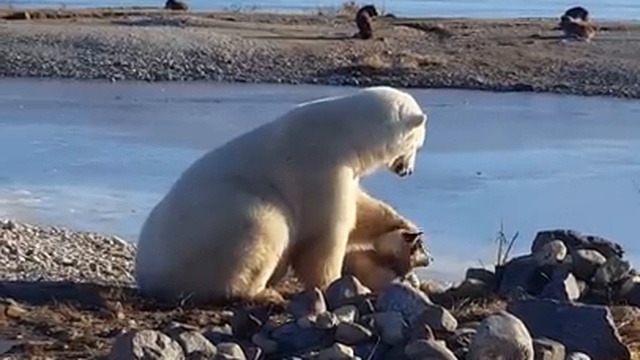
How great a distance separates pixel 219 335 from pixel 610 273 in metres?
2.32

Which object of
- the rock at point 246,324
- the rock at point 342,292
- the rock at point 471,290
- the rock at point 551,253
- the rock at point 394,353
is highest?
the rock at point 394,353

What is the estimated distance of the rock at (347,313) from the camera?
6598 mm

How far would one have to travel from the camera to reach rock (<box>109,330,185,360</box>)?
5742 mm

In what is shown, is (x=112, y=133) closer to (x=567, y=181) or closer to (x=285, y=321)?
(x=567, y=181)

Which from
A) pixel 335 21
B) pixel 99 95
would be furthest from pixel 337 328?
pixel 335 21

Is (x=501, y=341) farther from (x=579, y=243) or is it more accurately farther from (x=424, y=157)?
(x=424, y=157)

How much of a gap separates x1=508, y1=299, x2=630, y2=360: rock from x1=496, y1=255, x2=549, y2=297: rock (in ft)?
3.27

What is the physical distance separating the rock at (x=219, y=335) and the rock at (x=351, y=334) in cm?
50

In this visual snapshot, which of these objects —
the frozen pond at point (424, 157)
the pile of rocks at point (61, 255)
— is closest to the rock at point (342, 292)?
the pile of rocks at point (61, 255)

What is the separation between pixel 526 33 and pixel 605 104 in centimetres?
1181

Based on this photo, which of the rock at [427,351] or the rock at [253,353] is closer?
the rock at [427,351]

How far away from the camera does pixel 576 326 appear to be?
645 cm

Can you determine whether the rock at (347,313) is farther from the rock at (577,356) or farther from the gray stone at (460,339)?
the rock at (577,356)

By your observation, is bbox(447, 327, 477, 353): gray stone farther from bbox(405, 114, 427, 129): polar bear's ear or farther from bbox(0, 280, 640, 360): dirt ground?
bbox(405, 114, 427, 129): polar bear's ear
